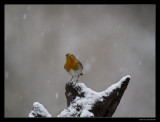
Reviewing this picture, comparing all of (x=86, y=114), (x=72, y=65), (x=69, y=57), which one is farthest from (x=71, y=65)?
(x=86, y=114)

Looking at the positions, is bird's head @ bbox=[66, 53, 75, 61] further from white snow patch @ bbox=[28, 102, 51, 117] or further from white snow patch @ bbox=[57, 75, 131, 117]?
white snow patch @ bbox=[28, 102, 51, 117]

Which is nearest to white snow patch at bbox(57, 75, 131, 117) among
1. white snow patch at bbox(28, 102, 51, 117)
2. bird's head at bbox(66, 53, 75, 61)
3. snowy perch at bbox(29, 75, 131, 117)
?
snowy perch at bbox(29, 75, 131, 117)

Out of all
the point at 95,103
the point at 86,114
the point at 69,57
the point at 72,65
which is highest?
the point at 69,57

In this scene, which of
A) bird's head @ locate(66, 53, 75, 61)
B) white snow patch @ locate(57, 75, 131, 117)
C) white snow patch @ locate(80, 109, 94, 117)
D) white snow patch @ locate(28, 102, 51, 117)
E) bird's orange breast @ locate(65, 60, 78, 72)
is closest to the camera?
white snow patch @ locate(80, 109, 94, 117)

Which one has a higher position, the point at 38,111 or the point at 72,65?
A: the point at 72,65

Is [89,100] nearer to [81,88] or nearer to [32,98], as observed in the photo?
[81,88]

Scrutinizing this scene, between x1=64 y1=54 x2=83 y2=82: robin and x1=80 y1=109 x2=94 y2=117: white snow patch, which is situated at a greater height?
x1=64 y1=54 x2=83 y2=82: robin

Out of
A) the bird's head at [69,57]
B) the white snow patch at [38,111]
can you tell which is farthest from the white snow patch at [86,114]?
the bird's head at [69,57]

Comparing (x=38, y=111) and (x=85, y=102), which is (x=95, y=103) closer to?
(x=85, y=102)

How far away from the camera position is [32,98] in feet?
53.2

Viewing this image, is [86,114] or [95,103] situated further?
[95,103]

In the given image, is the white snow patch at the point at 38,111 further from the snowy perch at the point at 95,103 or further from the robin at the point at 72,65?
the robin at the point at 72,65
